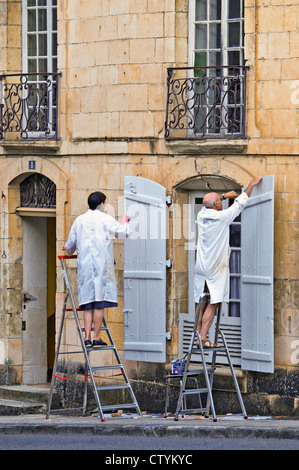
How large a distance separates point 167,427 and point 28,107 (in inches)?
227

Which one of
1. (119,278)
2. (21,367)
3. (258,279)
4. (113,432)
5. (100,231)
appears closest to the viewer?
(113,432)

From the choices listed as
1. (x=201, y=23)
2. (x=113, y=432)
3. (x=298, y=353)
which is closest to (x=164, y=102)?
(x=201, y=23)

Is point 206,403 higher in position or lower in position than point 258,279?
lower

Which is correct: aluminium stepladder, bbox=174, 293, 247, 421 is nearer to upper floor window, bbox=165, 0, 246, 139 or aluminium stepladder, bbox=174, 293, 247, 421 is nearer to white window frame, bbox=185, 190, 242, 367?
white window frame, bbox=185, 190, 242, 367

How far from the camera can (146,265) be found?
17.2m

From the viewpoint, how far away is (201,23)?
17219 mm

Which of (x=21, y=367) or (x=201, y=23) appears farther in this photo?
(x=21, y=367)

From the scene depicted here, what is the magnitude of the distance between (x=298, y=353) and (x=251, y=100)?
9.54ft

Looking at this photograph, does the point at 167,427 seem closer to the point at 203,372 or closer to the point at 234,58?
the point at 203,372

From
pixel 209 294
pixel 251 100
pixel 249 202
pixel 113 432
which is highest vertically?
pixel 251 100

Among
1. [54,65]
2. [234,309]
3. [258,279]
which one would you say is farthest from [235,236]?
[54,65]

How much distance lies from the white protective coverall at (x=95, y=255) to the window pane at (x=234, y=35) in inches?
116

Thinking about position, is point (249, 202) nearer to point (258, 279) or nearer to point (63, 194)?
point (258, 279)

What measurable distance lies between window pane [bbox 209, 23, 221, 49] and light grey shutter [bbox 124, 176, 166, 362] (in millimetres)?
1777
